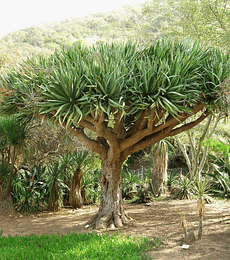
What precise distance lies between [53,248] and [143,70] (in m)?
3.83

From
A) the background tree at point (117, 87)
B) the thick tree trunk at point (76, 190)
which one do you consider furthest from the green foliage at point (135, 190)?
the background tree at point (117, 87)

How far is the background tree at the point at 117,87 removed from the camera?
18.4ft

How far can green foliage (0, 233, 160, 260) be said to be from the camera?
200 inches

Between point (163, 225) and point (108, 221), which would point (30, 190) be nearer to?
point (108, 221)

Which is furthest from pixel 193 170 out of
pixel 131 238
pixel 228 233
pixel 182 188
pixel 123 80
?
pixel 123 80

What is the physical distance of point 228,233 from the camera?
604cm

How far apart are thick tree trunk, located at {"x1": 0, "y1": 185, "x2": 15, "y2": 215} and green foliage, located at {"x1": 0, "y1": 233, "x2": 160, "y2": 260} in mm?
2228

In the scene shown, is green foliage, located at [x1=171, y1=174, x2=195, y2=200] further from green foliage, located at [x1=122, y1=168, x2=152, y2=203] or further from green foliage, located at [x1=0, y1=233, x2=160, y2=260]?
green foliage, located at [x1=0, y1=233, x2=160, y2=260]

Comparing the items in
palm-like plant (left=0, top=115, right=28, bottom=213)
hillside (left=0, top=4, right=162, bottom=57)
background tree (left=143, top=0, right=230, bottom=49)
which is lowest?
palm-like plant (left=0, top=115, right=28, bottom=213)

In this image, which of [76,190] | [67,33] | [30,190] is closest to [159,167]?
[76,190]

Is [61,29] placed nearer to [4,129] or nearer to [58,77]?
[4,129]

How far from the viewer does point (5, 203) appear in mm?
8648

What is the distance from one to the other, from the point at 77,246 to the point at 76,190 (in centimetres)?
418

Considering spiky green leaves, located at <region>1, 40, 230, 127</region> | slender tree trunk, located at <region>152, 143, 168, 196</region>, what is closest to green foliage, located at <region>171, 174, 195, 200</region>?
slender tree trunk, located at <region>152, 143, 168, 196</region>
